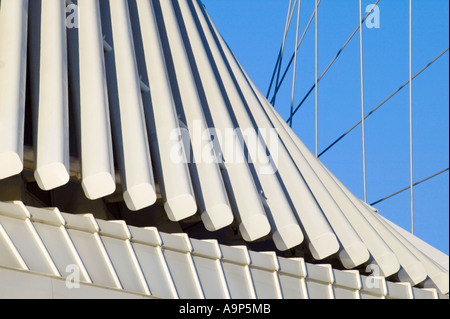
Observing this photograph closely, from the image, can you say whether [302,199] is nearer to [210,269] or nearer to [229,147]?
[229,147]

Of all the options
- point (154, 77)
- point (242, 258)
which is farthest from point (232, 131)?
point (242, 258)

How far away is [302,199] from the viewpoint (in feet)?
40.6

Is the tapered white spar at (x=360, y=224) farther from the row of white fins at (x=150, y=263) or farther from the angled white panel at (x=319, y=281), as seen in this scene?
the angled white panel at (x=319, y=281)

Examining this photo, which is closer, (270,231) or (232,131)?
(270,231)

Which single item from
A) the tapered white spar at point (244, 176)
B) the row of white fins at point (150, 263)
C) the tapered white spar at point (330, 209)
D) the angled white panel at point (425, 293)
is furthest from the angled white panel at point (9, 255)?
the angled white panel at point (425, 293)

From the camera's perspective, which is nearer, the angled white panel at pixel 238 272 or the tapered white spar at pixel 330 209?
the angled white panel at pixel 238 272

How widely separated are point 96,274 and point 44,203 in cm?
386

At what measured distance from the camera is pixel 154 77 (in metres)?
12.4

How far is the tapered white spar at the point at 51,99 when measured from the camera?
389 inches

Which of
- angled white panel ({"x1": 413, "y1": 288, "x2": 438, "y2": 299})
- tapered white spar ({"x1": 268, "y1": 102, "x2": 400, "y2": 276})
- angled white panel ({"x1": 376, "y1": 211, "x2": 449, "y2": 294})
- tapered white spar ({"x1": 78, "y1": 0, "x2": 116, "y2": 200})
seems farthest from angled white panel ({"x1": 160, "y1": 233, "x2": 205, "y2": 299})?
angled white panel ({"x1": 376, "y1": 211, "x2": 449, "y2": 294})

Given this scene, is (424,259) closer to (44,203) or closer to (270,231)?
(270,231)

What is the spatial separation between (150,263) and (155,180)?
5.61 ft

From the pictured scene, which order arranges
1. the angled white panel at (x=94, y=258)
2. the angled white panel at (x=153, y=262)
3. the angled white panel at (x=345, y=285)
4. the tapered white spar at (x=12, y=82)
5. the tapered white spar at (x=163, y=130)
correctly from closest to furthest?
the angled white panel at (x=94, y=258) < the tapered white spar at (x=12, y=82) < the angled white panel at (x=153, y=262) < the tapered white spar at (x=163, y=130) < the angled white panel at (x=345, y=285)

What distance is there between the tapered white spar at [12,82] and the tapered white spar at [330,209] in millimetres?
4284
